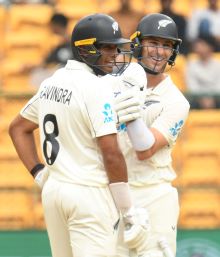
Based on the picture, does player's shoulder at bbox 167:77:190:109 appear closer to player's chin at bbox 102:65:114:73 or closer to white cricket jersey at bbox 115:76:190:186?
white cricket jersey at bbox 115:76:190:186

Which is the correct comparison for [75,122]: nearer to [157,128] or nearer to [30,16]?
[157,128]

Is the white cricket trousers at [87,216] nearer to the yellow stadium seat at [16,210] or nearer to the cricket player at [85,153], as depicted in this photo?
the cricket player at [85,153]

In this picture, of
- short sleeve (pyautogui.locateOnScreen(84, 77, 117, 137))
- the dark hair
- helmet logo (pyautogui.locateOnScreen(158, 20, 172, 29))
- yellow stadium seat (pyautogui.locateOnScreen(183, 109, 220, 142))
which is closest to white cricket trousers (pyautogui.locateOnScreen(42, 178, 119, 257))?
short sleeve (pyautogui.locateOnScreen(84, 77, 117, 137))

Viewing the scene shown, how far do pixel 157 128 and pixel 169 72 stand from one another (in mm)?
3848

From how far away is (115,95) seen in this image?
542 cm

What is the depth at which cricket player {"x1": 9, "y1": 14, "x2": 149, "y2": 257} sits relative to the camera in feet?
16.4

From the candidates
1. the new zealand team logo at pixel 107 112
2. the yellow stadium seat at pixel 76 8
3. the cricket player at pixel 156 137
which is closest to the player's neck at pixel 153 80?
the cricket player at pixel 156 137

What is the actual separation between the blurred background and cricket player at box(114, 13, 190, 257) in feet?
7.68

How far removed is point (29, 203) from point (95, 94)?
367cm

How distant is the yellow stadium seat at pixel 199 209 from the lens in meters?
8.20

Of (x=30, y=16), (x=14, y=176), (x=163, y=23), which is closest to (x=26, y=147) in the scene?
(x=163, y=23)

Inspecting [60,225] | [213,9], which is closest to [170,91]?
[60,225]

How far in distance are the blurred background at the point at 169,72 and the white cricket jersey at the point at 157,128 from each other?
241 cm

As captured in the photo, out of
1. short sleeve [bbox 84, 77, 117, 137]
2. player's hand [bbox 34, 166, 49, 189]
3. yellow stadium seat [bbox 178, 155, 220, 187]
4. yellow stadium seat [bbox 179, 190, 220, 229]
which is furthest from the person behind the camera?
yellow stadium seat [bbox 178, 155, 220, 187]
